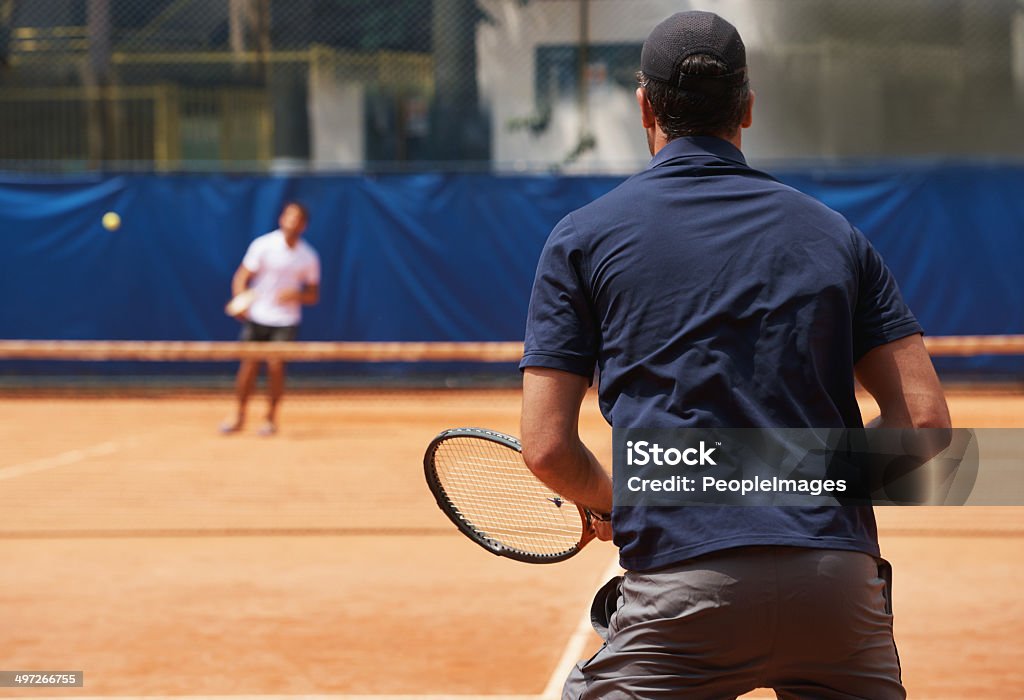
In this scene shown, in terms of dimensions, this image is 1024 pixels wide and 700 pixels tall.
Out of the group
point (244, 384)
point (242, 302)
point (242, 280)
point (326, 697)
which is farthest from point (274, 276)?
point (326, 697)

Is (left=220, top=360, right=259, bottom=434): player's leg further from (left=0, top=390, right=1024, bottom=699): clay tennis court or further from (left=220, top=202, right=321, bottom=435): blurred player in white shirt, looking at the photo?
(left=0, top=390, right=1024, bottom=699): clay tennis court

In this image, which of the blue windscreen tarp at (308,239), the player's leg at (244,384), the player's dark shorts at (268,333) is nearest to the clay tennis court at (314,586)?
the player's leg at (244,384)

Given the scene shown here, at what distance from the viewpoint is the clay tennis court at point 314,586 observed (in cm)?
408

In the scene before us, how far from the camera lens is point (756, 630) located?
1.60m

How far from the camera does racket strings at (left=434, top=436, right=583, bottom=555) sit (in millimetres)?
2309

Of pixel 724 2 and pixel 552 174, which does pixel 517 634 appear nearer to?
pixel 552 174

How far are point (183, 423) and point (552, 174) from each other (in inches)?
168

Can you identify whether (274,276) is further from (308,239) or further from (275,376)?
(308,239)

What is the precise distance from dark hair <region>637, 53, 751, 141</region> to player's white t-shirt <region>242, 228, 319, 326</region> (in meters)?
8.16

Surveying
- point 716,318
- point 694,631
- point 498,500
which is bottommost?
point 498,500

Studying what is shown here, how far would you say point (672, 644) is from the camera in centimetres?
163

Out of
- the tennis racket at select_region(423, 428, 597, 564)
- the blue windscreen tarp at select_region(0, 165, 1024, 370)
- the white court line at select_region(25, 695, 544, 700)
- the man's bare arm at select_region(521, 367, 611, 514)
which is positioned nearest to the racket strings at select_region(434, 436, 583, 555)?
the tennis racket at select_region(423, 428, 597, 564)

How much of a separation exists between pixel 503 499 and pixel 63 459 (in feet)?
23.9

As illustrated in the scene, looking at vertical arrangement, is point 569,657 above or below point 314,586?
above
